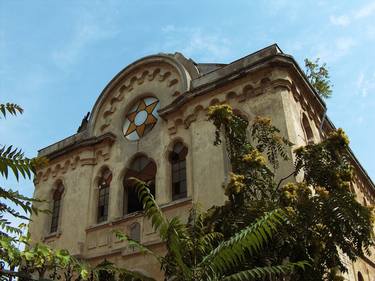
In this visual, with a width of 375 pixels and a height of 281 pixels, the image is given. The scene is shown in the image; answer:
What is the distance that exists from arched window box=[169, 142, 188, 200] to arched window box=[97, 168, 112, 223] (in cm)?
268

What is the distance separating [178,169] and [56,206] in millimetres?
5607

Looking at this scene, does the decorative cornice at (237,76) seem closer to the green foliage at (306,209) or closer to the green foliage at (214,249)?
the green foliage at (306,209)

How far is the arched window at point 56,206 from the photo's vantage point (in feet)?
52.1

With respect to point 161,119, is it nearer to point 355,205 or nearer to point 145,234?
point 145,234

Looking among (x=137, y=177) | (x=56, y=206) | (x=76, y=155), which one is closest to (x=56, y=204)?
(x=56, y=206)

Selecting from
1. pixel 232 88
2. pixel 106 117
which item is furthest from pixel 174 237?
pixel 106 117

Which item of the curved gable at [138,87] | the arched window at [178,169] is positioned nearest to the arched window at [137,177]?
the arched window at [178,169]

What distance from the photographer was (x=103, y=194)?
49.2ft

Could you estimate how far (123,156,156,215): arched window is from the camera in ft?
45.8

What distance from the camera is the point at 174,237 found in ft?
23.1

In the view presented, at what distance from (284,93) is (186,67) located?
4064 mm

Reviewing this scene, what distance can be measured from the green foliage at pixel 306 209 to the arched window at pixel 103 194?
22.1 feet

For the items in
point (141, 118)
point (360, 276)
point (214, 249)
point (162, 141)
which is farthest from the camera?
point (141, 118)

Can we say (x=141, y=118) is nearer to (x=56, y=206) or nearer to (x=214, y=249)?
(x=56, y=206)
